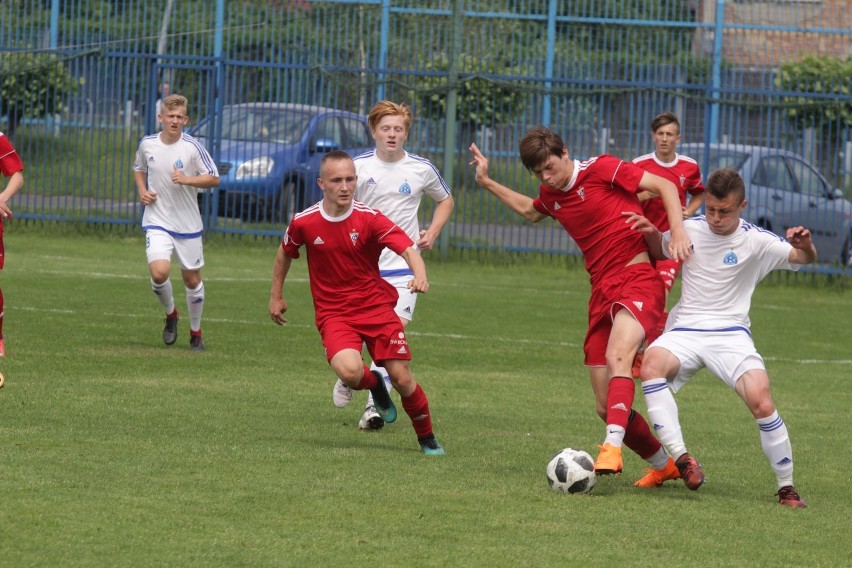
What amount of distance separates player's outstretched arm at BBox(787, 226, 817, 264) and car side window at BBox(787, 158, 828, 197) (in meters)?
13.0

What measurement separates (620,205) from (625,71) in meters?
14.4

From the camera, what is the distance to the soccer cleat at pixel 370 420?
331 inches

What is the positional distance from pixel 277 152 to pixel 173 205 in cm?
870

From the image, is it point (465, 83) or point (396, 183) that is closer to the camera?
point (396, 183)

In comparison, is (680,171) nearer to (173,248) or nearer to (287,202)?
(173,248)

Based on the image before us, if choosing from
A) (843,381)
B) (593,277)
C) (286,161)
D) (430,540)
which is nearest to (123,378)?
(593,277)

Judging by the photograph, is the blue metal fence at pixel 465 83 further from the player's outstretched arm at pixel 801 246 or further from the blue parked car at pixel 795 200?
the player's outstretched arm at pixel 801 246

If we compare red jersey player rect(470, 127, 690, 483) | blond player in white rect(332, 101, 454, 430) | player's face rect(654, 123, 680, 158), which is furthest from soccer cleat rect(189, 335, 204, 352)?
red jersey player rect(470, 127, 690, 483)

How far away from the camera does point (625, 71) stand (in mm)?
21391

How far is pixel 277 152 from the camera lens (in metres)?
20.5

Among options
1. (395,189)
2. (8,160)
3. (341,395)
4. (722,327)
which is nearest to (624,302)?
(722,327)

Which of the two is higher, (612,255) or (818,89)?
(818,89)

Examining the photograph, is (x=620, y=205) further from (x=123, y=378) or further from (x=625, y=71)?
(x=625, y=71)

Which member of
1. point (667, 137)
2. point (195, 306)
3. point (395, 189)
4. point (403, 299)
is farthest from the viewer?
point (195, 306)
